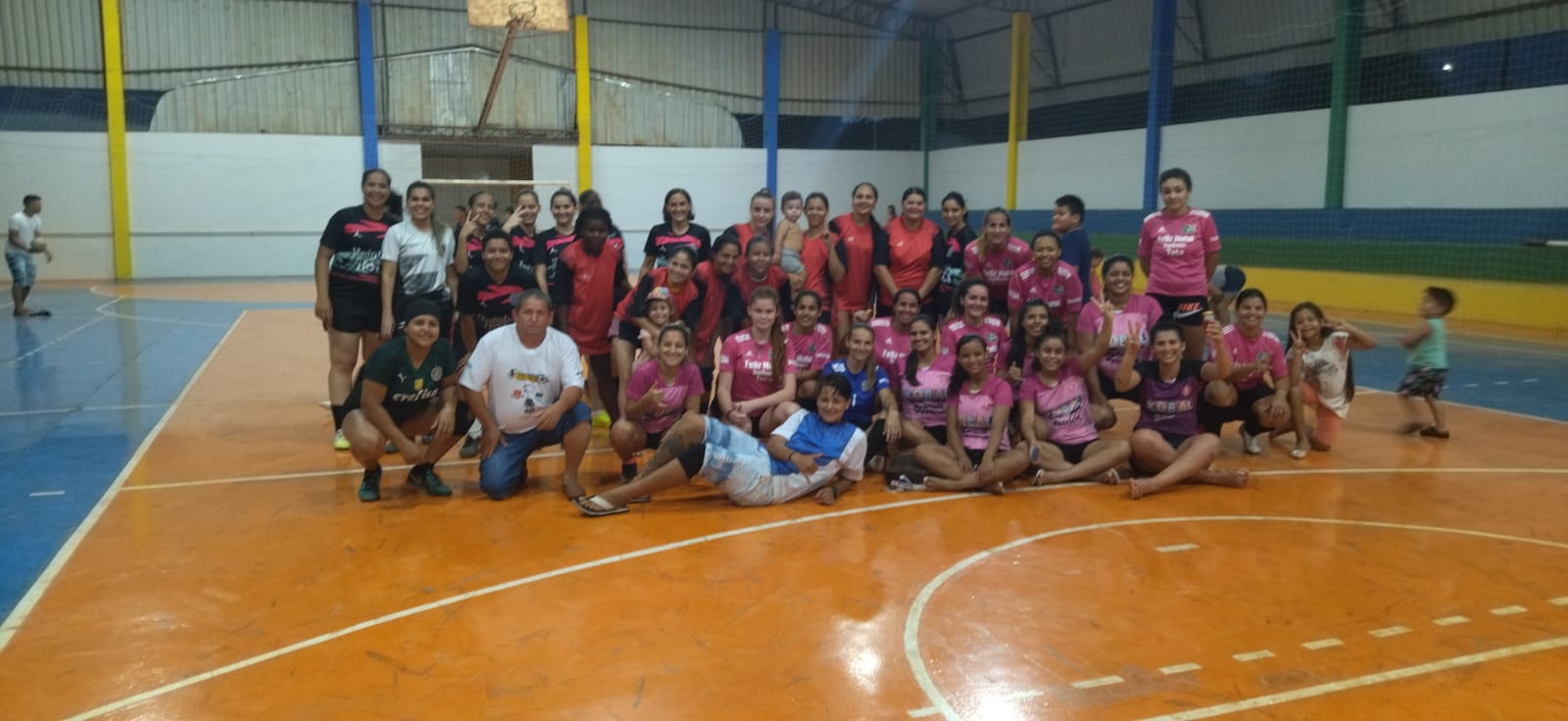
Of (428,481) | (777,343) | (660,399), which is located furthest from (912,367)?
(428,481)

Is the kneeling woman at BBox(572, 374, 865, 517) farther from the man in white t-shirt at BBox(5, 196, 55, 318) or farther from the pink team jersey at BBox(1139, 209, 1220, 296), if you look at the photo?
the man in white t-shirt at BBox(5, 196, 55, 318)

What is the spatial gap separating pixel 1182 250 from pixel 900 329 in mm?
1948

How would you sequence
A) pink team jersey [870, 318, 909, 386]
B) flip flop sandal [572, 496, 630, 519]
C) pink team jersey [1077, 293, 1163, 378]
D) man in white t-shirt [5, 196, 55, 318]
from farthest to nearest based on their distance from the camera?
1. man in white t-shirt [5, 196, 55, 318]
2. pink team jersey [1077, 293, 1163, 378]
3. pink team jersey [870, 318, 909, 386]
4. flip flop sandal [572, 496, 630, 519]

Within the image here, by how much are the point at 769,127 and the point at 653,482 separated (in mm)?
19884

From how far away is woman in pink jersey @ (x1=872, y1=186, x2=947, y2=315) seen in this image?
6957 mm

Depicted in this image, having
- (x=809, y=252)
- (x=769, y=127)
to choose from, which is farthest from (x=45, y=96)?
(x=809, y=252)

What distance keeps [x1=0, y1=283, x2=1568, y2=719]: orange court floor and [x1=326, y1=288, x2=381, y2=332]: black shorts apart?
895mm

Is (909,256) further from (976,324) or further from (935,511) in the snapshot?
(935,511)

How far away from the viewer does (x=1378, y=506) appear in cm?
521

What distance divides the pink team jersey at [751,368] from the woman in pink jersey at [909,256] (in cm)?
139

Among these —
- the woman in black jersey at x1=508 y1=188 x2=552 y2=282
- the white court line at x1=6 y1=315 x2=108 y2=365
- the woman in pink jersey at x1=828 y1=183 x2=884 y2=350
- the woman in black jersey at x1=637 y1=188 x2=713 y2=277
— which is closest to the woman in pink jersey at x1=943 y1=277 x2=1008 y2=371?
the woman in pink jersey at x1=828 y1=183 x2=884 y2=350

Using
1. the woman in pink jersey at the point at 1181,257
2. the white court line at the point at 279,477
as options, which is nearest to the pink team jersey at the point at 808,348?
the white court line at the point at 279,477

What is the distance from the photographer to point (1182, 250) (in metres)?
6.59

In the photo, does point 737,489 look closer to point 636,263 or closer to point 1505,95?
point 1505,95
